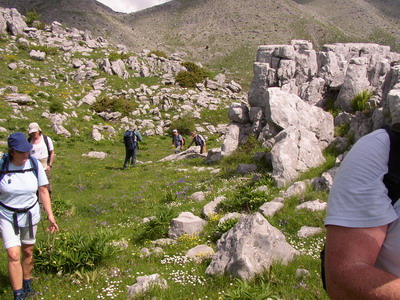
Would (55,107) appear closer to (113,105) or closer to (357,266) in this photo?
(113,105)

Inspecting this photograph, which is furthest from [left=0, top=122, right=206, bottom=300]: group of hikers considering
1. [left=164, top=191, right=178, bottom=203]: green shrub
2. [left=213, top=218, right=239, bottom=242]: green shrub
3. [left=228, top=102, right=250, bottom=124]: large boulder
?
[left=228, top=102, right=250, bottom=124]: large boulder

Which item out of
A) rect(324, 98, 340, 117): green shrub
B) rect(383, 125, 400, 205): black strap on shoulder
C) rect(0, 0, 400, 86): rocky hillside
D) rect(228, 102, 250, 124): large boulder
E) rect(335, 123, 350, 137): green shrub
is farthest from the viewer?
rect(0, 0, 400, 86): rocky hillside

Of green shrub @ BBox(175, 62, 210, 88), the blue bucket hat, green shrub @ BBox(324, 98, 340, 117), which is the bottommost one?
green shrub @ BBox(324, 98, 340, 117)

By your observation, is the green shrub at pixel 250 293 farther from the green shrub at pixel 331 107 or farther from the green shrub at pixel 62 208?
the green shrub at pixel 331 107

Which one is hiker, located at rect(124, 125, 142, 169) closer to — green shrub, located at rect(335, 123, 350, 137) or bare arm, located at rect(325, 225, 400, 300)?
green shrub, located at rect(335, 123, 350, 137)

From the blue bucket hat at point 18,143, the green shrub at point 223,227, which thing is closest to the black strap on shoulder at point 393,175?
the blue bucket hat at point 18,143

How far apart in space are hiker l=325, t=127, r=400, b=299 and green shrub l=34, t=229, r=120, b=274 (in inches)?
217

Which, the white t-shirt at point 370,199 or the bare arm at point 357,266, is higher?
the white t-shirt at point 370,199

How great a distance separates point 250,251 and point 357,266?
4.38 m

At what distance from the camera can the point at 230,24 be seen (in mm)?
142000

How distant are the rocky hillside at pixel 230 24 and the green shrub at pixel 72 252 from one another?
96.0m

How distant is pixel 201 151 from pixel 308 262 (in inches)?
681

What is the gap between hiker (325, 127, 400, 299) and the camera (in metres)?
1.79

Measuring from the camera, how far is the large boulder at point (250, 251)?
5.76 m
